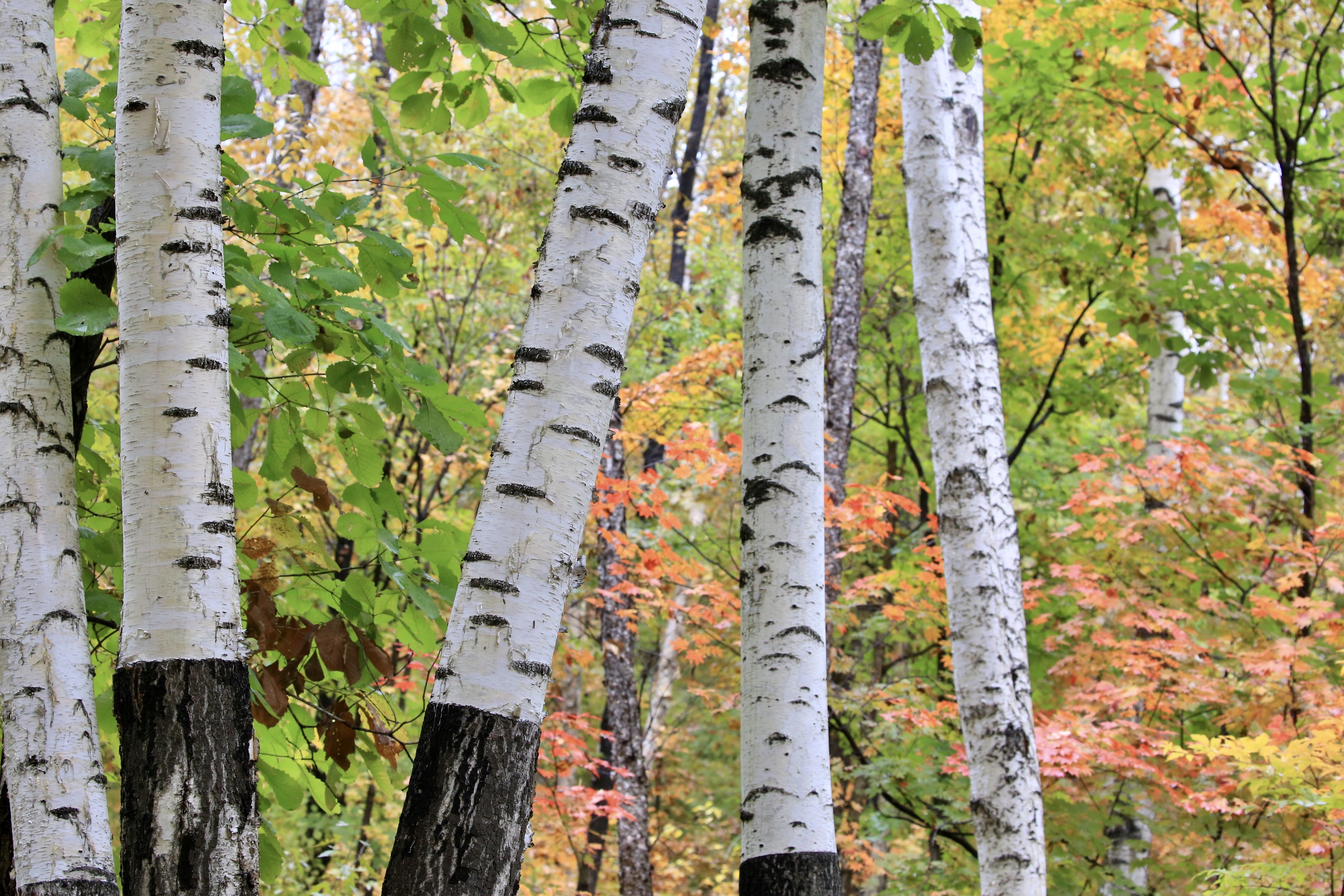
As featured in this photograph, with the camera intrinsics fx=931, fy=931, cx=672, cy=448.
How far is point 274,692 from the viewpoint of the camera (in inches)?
71.8

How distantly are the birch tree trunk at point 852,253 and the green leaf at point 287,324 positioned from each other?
519cm

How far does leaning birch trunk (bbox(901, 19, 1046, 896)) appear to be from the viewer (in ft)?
9.56

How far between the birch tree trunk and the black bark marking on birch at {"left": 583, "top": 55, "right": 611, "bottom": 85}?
16.9 feet

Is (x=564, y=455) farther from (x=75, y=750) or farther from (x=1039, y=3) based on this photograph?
(x=1039, y=3)

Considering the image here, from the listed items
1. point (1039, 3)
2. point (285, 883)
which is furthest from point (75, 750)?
point (1039, 3)

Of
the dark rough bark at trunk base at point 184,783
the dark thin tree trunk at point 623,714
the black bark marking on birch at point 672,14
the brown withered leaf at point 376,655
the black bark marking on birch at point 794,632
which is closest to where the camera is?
the dark rough bark at trunk base at point 184,783

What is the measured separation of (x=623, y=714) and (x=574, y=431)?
590cm

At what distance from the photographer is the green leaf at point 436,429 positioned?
191cm

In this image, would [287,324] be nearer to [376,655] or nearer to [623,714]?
[376,655]

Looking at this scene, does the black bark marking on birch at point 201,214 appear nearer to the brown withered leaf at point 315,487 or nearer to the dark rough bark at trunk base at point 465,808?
the brown withered leaf at point 315,487

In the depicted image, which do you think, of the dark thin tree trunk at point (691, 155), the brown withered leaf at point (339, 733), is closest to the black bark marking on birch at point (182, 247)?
the brown withered leaf at point (339, 733)

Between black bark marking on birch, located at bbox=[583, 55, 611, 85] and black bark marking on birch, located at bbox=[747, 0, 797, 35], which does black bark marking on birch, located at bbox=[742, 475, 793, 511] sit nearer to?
black bark marking on birch, located at bbox=[583, 55, 611, 85]

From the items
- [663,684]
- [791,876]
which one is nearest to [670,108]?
[791,876]

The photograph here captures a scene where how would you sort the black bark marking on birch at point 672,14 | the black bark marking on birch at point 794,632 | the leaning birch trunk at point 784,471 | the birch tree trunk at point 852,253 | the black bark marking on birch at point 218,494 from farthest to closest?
the birch tree trunk at point 852,253, the black bark marking on birch at point 794,632, the leaning birch trunk at point 784,471, the black bark marking on birch at point 672,14, the black bark marking on birch at point 218,494
